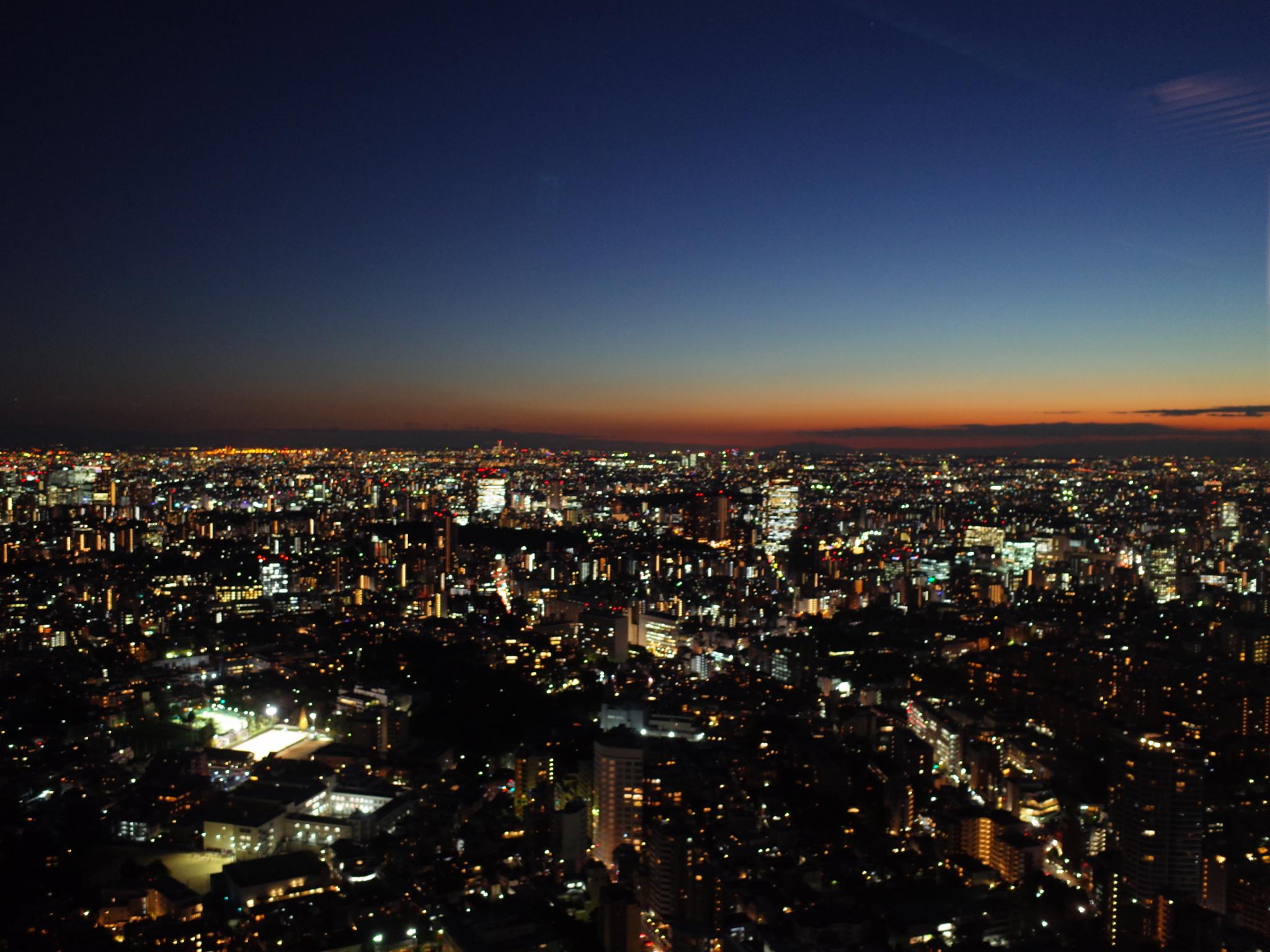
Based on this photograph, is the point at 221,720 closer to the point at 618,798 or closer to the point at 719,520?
the point at 618,798

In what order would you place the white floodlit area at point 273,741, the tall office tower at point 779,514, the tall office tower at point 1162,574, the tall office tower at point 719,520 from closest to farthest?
the white floodlit area at point 273,741 < the tall office tower at point 1162,574 < the tall office tower at point 779,514 < the tall office tower at point 719,520

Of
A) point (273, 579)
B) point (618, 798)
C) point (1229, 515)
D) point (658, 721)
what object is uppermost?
point (1229, 515)

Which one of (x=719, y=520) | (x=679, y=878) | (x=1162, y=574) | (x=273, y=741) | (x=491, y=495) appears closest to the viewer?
(x=679, y=878)

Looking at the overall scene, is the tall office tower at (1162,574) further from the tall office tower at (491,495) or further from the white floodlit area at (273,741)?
the tall office tower at (491,495)

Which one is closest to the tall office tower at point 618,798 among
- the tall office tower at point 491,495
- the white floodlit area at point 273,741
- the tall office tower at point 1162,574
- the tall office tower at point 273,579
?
the white floodlit area at point 273,741

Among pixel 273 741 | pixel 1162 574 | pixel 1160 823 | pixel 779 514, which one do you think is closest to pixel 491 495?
pixel 779 514
